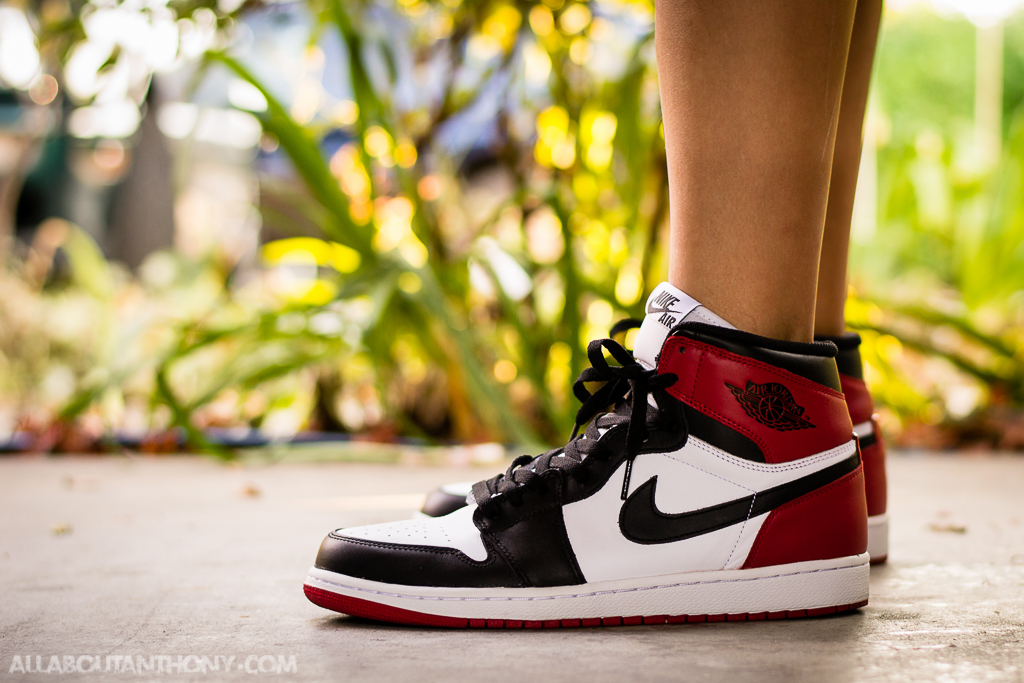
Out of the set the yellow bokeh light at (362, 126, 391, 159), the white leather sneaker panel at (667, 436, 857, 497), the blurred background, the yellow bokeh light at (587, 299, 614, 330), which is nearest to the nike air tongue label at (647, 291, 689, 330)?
the white leather sneaker panel at (667, 436, 857, 497)

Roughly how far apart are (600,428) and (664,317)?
0.38 feet

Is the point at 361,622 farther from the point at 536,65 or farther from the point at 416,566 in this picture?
the point at 536,65

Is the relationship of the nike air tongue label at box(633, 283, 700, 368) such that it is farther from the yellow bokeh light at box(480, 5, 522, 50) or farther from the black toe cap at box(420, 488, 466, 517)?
the yellow bokeh light at box(480, 5, 522, 50)

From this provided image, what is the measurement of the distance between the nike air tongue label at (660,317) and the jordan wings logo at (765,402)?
7 cm

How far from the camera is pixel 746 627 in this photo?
61 cm

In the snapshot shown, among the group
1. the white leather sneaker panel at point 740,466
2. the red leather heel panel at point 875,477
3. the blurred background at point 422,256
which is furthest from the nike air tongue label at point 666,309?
the blurred background at point 422,256

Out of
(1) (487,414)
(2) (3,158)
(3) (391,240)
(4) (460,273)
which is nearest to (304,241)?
(3) (391,240)

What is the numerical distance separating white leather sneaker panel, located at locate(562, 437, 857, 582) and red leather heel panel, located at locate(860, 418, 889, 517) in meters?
0.21

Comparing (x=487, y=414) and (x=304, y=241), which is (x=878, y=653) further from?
(x=304, y=241)

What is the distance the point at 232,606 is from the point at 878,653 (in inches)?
21.4

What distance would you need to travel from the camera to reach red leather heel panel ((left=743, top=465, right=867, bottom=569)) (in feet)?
2.06

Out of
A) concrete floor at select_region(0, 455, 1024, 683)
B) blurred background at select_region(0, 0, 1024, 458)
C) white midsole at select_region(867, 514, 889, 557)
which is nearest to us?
concrete floor at select_region(0, 455, 1024, 683)

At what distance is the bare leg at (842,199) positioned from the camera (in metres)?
0.86

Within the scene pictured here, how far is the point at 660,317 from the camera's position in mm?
661
